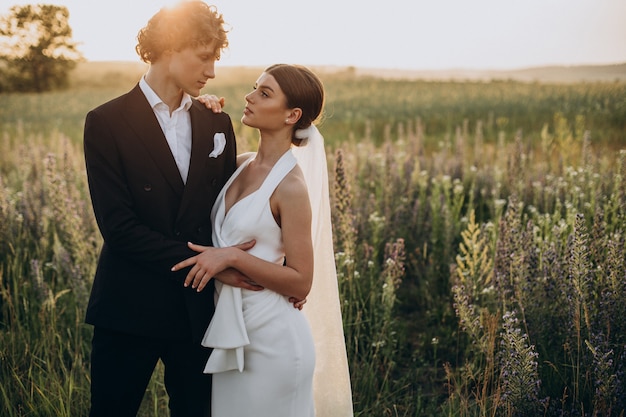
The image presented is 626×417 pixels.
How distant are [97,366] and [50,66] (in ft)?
185

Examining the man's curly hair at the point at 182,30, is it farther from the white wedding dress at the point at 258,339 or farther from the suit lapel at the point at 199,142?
the white wedding dress at the point at 258,339

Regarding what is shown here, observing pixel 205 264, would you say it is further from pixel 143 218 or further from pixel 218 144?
pixel 218 144

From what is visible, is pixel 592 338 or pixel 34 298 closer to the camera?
pixel 592 338

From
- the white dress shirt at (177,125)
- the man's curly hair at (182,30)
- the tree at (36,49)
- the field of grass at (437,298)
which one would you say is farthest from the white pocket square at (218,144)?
the tree at (36,49)

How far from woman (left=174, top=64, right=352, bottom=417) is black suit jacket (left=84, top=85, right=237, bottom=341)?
100 mm


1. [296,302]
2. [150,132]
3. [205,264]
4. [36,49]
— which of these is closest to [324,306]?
[296,302]

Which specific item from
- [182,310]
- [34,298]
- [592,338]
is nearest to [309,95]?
[182,310]

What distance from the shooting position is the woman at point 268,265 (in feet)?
9.05

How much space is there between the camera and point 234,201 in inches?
117

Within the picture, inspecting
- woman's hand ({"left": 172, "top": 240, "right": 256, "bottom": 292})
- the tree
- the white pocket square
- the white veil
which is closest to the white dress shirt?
the white pocket square

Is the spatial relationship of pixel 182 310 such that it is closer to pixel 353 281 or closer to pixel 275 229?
pixel 275 229

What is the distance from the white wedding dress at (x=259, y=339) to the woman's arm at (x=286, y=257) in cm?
7

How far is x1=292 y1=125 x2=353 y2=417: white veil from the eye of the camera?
123 inches

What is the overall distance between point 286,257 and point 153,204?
0.66 m
